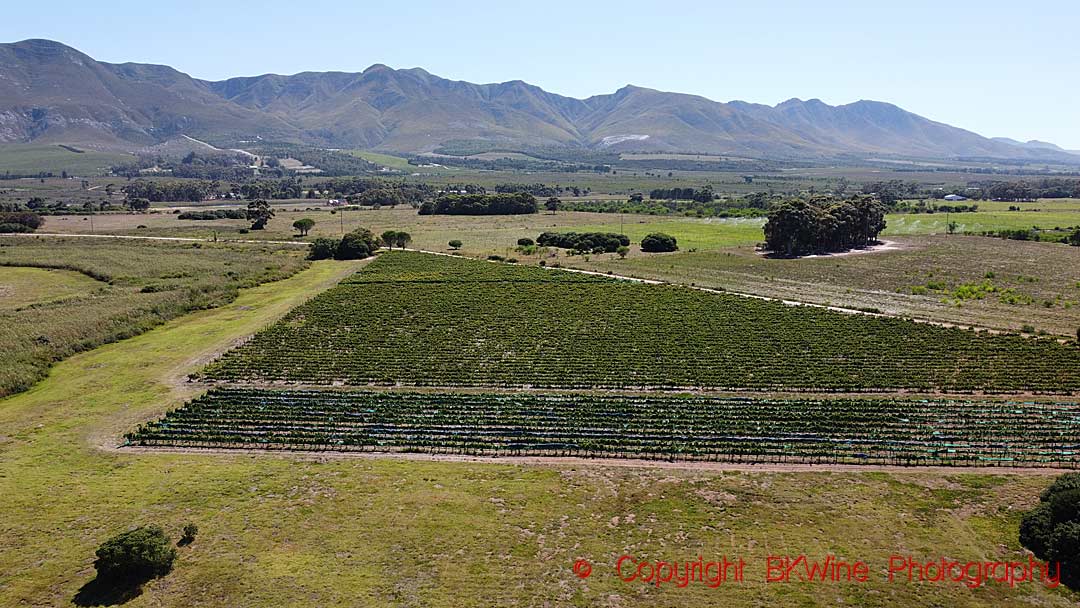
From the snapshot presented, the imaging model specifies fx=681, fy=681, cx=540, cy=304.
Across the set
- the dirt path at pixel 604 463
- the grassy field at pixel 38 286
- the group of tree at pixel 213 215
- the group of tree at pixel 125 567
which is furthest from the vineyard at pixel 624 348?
the group of tree at pixel 213 215

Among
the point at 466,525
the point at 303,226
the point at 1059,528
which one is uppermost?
the point at 303,226

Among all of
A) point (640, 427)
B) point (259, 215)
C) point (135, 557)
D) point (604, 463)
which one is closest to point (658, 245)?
point (640, 427)

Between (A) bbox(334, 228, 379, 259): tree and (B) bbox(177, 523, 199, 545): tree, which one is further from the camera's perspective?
(A) bbox(334, 228, 379, 259): tree

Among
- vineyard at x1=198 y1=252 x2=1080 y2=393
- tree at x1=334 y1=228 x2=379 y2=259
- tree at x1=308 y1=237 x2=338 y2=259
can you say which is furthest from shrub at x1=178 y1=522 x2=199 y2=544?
tree at x1=308 y1=237 x2=338 y2=259

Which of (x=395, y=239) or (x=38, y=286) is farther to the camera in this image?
(x=395, y=239)

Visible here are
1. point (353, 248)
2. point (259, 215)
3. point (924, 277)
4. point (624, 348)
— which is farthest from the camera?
point (259, 215)

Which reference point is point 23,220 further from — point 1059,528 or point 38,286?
point 1059,528

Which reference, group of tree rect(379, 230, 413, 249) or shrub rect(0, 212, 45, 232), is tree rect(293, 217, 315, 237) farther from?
shrub rect(0, 212, 45, 232)
